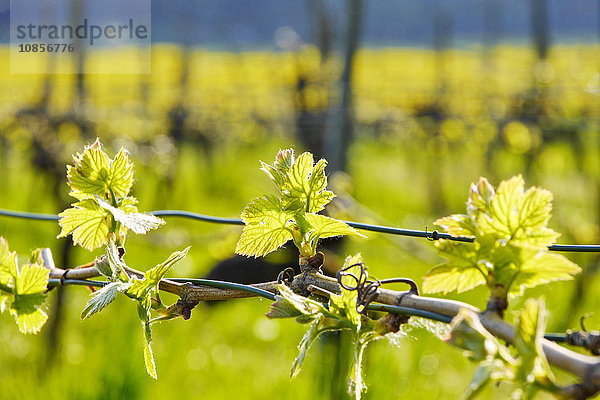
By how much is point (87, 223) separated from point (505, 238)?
Result: 0.46m

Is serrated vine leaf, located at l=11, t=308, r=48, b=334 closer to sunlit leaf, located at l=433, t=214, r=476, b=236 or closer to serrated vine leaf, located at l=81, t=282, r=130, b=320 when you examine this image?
serrated vine leaf, located at l=81, t=282, r=130, b=320

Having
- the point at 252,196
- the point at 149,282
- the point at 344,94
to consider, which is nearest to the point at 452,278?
the point at 149,282

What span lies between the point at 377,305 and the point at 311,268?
0.08 m

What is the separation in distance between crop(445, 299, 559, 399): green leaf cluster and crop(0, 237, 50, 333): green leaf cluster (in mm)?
513

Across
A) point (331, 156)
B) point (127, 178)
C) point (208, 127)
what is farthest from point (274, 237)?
point (208, 127)

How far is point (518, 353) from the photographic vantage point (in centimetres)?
50

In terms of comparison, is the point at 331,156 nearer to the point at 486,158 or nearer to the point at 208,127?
the point at 486,158

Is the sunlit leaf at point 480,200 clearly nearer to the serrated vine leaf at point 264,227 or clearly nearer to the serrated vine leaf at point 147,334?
the serrated vine leaf at point 264,227

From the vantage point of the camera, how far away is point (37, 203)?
6.02 metres

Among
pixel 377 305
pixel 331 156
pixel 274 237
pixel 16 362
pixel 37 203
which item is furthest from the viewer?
pixel 37 203

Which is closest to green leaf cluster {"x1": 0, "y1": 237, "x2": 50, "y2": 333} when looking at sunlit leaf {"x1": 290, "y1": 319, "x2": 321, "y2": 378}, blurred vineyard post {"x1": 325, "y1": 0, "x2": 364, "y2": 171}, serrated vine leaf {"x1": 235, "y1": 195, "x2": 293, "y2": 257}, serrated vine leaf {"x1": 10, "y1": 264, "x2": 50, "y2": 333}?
serrated vine leaf {"x1": 10, "y1": 264, "x2": 50, "y2": 333}

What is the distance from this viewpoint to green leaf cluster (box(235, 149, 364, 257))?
0.69m

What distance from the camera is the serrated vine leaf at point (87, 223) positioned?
0.80 metres

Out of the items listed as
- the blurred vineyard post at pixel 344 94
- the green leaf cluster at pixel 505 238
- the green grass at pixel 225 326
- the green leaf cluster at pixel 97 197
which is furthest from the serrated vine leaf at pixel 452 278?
the blurred vineyard post at pixel 344 94
